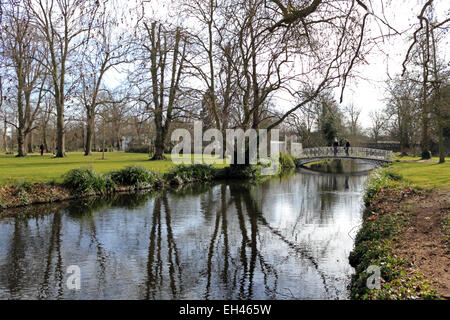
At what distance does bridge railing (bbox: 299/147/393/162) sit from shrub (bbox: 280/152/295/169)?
4.18 feet

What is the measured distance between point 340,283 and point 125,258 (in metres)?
4.37

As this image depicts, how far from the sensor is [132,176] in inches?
744

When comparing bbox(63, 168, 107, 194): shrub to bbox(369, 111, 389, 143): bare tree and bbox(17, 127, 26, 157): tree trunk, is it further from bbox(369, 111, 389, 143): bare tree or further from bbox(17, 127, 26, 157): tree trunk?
bbox(369, 111, 389, 143): bare tree

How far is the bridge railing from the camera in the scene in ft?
107

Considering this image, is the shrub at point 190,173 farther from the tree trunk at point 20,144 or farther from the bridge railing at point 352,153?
the tree trunk at point 20,144

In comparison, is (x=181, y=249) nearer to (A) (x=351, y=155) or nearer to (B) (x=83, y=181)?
(B) (x=83, y=181)

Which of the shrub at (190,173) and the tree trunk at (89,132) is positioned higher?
the tree trunk at (89,132)

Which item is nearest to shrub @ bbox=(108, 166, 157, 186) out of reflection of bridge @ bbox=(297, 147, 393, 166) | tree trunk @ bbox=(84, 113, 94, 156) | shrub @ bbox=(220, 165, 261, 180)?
shrub @ bbox=(220, 165, 261, 180)

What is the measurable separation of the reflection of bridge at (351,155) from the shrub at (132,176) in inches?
799

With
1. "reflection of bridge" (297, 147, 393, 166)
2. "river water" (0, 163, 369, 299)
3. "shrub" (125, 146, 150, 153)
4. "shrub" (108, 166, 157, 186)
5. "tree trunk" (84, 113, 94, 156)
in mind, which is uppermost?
"tree trunk" (84, 113, 94, 156)

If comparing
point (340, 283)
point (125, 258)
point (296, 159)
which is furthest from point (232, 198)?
point (296, 159)

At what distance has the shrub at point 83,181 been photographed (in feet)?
52.5

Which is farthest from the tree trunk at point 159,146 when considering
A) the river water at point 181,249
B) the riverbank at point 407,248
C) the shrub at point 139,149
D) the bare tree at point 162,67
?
the riverbank at point 407,248
